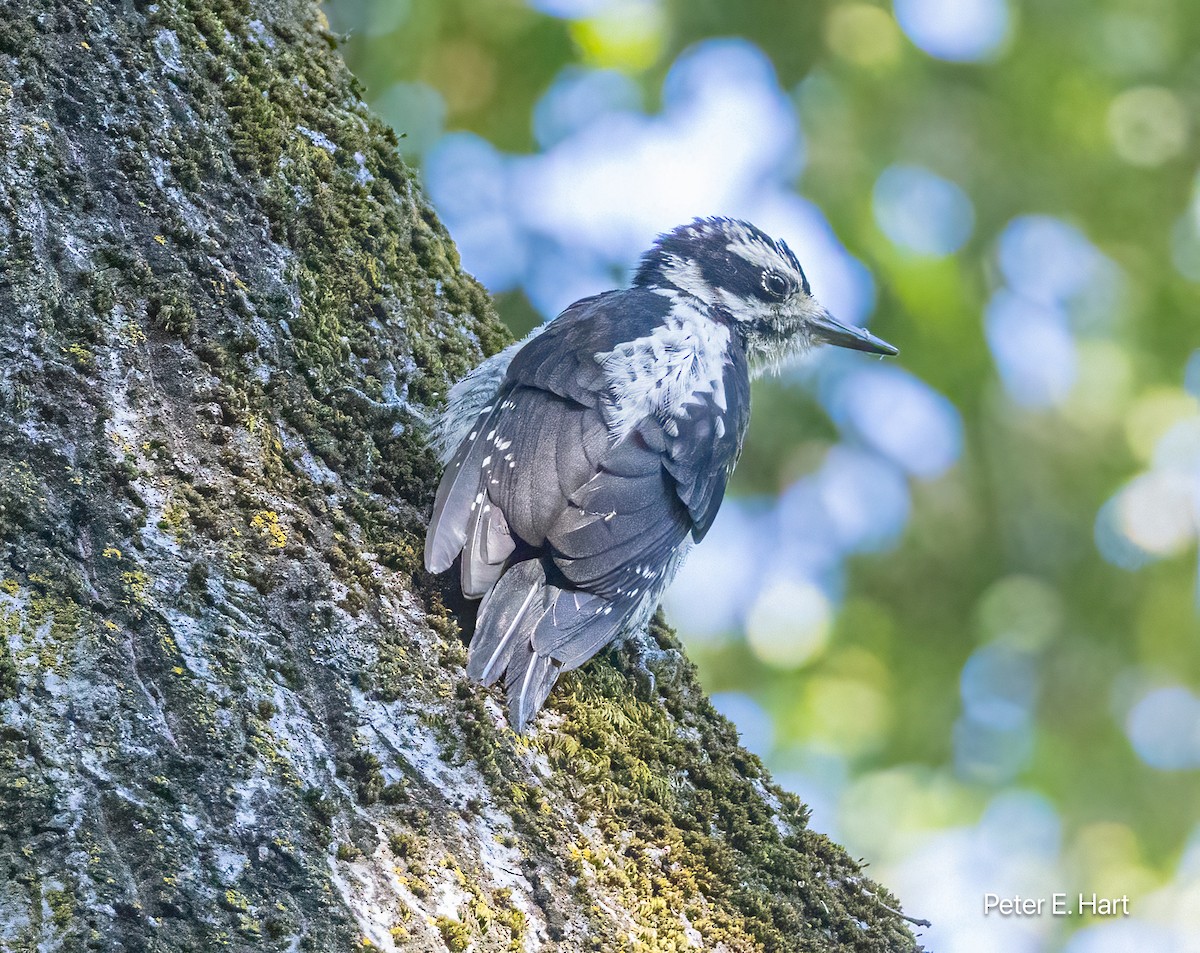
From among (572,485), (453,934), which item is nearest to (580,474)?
(572,485)

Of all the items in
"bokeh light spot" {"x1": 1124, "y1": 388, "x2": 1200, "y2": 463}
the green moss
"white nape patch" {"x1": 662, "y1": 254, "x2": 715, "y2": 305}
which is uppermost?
"bokeh light spot" {"x1": 1124, "y1": 388, "x2": 1200, "y2": 463}

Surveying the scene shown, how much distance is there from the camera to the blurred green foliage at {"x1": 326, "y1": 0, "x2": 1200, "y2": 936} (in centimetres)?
445

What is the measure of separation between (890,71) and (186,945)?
4.07 meters

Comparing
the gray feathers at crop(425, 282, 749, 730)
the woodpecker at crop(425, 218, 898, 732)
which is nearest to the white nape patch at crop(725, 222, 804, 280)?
the woodpecker at crop(425, 218, 898, 732)

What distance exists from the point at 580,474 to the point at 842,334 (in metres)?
1.43

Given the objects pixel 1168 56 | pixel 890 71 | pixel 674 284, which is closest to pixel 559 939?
pixel 674 284

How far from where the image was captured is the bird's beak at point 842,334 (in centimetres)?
360

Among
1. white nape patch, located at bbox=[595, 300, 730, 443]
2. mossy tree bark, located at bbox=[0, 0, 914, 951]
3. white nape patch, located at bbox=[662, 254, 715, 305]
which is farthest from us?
white nape patch, located at bbox=[662, 254, 715, 305]

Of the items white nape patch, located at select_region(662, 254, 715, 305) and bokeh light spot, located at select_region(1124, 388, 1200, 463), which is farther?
bokeh light spot, located at select_region(1124, 388, 1200, 463)

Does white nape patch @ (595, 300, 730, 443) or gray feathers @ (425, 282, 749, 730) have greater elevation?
white nape patch @ (595, 300, 730, 443)

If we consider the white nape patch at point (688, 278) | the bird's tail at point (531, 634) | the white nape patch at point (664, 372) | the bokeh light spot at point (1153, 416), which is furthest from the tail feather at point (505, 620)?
the bokeh light spot at point (1153, 416)

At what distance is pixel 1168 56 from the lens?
4383 millimetres

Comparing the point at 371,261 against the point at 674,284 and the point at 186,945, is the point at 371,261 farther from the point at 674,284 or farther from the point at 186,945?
the point at 186,945

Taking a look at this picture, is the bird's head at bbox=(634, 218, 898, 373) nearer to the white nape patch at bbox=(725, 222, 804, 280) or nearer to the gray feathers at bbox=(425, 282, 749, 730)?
the white nape patch at bbox=(725, 222, 804, 280)
